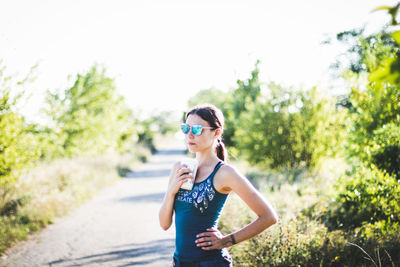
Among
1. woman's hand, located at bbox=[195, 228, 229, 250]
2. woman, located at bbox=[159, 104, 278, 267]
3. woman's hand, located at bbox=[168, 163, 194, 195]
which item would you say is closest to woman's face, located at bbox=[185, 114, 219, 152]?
woman, located at bbox=[159, 104, 278, 267]

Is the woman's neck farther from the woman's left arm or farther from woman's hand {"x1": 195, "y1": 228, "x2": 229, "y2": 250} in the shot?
woman's hand {"x1": 195, "y1": 228, "x2": 229, "y2": 250}

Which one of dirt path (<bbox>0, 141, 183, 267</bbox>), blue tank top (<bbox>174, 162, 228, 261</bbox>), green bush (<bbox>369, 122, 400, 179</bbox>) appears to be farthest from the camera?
green bush (<bbox>369, 122, 400, 179</bbox>)

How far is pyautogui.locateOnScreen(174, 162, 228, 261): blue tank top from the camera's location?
1784mm

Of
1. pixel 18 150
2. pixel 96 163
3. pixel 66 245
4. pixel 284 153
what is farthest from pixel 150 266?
pixel 96 163

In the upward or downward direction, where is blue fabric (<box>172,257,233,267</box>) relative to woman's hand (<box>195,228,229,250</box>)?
downward

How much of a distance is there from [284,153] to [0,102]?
8.54m

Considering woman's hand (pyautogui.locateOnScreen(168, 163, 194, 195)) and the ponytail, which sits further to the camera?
the ponytail

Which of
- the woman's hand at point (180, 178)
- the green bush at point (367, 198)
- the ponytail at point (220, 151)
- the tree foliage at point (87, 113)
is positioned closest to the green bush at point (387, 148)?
the green bush at point (367, 198)

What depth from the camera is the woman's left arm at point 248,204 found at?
1.70 metres

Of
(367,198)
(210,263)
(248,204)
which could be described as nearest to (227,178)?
(248,204)

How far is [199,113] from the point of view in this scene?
1.96m

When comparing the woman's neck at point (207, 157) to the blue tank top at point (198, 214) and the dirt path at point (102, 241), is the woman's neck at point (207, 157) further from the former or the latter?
the dirt path at point (102, 241)

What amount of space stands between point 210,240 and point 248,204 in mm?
355

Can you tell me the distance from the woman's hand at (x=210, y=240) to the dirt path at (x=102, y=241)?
282 cm
